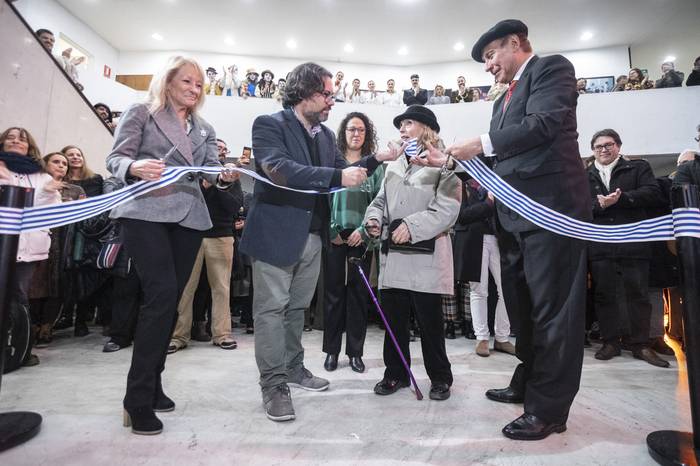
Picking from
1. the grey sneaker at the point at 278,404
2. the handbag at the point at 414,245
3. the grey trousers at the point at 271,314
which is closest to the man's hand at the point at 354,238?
the handbag at the point at 414,245

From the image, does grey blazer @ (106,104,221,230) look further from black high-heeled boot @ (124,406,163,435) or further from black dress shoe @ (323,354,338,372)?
black dress shoe @ (323,354,338,372)

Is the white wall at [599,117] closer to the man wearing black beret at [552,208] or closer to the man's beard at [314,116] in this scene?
the man's beard at [314,116]

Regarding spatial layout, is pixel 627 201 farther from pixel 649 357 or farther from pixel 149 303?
pixel 149 303

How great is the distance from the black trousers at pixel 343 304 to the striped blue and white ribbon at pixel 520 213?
1.47m

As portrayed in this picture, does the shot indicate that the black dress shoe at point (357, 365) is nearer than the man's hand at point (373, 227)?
No

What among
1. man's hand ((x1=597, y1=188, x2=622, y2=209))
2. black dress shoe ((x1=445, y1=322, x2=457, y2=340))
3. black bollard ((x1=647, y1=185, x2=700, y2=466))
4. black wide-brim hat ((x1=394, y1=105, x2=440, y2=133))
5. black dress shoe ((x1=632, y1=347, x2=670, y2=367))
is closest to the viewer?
black bollard ((x1=647, y1=185, x2=700, y2=466))

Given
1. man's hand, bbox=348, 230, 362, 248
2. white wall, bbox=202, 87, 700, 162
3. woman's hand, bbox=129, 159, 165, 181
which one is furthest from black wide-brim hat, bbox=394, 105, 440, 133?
white wall, bbox=202, 87, 700, 162

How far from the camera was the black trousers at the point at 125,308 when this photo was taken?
12.4ft

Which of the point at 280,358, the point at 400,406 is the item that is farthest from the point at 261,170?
the point at 400,406

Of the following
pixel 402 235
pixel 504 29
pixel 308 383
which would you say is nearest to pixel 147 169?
pixel 402 235

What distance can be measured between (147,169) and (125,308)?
8.83ft

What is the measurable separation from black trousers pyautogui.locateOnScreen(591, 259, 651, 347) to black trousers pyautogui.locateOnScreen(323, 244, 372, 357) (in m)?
2.56

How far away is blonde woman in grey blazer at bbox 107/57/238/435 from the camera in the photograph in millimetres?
1857

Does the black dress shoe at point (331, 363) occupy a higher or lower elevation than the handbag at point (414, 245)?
lower
